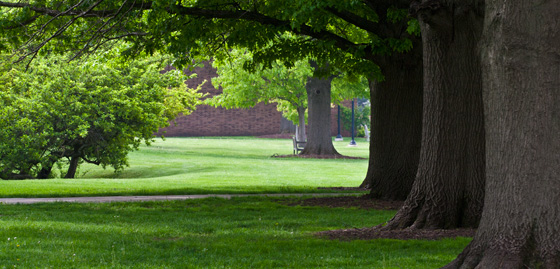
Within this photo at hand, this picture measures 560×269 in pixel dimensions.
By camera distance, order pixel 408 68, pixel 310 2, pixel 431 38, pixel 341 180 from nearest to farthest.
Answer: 1. pixel 431 38
2. pixel 310 2
3. pixel 408 68
4. pixel 341 180

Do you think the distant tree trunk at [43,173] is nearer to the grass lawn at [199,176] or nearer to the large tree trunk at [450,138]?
the grass lawn at [199,176]

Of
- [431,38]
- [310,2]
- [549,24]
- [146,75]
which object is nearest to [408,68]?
[310,2]

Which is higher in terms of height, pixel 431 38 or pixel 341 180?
pixel 431 38

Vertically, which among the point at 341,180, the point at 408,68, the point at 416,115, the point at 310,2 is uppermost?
the point at 310,2

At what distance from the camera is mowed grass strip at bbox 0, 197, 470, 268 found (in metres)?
6.82

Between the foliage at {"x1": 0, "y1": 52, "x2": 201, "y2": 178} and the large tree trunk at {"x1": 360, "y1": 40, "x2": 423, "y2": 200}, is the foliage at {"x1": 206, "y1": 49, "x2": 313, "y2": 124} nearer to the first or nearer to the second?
the foliage at {"x1": 0, "y1": 52, "x2": 201, "y2": 178}

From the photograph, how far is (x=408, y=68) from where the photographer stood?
1291 cm

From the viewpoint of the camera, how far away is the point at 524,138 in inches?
218

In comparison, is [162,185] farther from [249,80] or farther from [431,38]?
[249,80]

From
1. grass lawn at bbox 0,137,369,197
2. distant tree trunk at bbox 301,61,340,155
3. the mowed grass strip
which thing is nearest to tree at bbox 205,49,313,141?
distant tree trunk at bbox 301,61,340,155

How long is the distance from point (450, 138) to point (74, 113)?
48.7 feet

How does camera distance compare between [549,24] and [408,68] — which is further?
[408,68]

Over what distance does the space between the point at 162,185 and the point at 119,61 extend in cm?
416

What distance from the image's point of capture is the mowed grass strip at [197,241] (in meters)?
6.82
